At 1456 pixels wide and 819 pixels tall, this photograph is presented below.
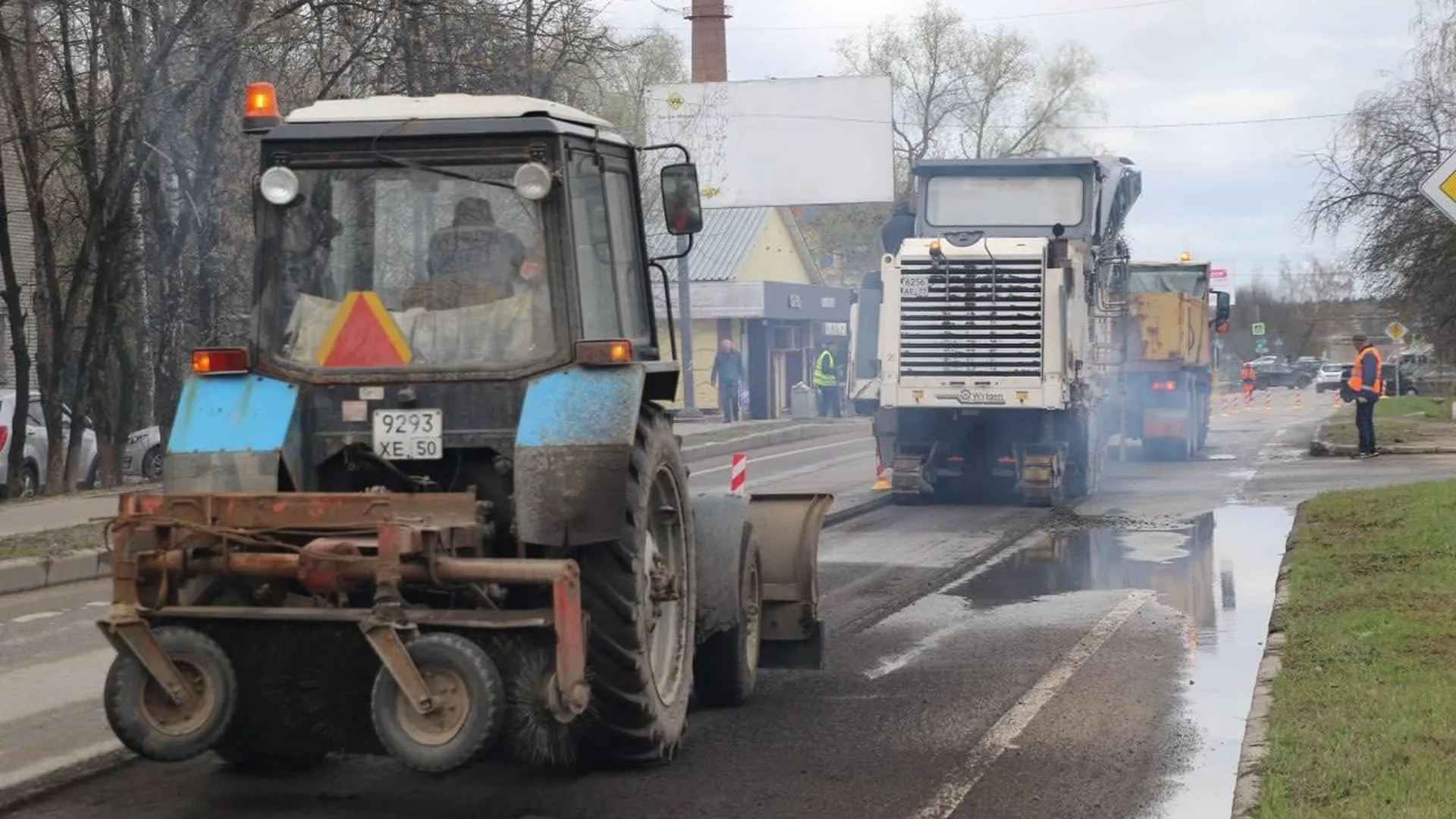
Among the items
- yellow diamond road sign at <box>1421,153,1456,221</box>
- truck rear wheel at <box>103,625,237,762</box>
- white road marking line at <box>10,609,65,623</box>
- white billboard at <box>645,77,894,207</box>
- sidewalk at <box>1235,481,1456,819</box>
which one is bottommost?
white road marking line at <box>10,609,65,623</box>

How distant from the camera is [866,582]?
13.8 m

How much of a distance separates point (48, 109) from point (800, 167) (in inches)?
943

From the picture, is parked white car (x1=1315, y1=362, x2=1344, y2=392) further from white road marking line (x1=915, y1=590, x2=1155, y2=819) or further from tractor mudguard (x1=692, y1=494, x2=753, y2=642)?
tractor mudguard (x1=692, y1=494, x2=753, y2=642)

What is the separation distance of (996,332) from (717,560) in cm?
1148

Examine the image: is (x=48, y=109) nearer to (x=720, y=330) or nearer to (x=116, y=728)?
(x=116, y=728)

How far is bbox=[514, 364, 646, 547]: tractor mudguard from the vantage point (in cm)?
671

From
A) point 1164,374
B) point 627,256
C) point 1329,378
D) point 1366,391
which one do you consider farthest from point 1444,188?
point 1329,378

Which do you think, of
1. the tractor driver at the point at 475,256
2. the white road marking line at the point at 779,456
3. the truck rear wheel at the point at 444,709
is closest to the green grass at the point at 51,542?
the tractor driver at the point at 475,256

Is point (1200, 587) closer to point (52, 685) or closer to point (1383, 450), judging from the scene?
point (52, 685)

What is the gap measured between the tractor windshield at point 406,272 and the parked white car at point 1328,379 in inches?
2974

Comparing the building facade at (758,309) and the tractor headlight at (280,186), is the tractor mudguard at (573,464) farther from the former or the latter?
the building facade at (758,309)

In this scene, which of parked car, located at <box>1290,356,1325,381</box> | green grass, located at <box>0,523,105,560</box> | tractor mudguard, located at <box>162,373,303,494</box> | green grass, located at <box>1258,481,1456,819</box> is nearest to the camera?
green grass, located at <box>1258,481,1456,819</box>

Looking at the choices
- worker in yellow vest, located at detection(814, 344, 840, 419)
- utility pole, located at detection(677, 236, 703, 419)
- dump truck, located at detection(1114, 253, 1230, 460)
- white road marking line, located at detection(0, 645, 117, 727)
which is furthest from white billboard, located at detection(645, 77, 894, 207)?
white road marking line, located at detection(0, 645, 117, 727)

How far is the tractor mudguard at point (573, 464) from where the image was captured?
6.71m
